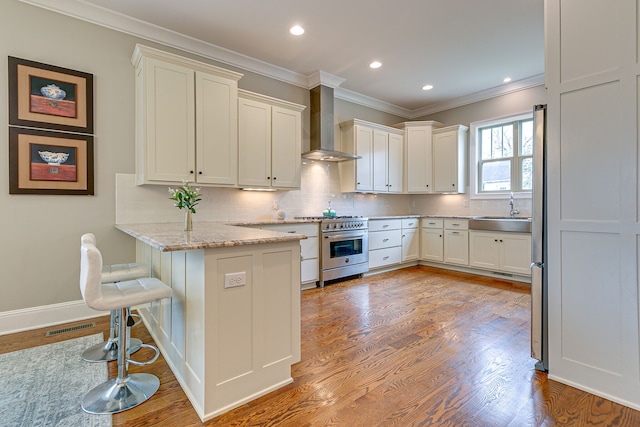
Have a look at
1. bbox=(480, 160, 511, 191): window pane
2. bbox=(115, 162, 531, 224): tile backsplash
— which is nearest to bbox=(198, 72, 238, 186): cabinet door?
bbox=(115, 162, 531, 224): tile backsplash

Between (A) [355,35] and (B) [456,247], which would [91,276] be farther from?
(B) [456,247]

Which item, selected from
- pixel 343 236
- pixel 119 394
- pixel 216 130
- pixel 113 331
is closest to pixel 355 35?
pixel 216 130

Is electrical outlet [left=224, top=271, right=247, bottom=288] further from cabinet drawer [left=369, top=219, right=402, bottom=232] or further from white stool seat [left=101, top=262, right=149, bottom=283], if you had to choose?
cabinet drawer [left=369, top=219, right=402, bottom=232]

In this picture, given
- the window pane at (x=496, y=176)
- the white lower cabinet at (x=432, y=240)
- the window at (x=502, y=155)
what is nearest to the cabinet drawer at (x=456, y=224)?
the white lower cabinet at (x=432, y=240)

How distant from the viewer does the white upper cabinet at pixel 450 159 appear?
5488 millimetres

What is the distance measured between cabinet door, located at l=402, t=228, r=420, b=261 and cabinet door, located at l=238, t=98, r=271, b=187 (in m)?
2.76

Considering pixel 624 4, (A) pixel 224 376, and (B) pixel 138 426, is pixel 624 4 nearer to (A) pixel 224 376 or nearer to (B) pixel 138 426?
(A) pixel 224 376

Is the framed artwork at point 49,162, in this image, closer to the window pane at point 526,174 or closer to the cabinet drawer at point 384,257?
the cabinet drawer at point 384,257

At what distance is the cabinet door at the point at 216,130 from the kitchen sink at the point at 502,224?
148 inches

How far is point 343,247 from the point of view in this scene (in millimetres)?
4562

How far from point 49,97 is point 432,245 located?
556 centimetres

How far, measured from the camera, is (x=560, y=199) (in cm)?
197

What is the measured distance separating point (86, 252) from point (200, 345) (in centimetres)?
74

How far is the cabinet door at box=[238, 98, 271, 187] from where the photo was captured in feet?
12.6
